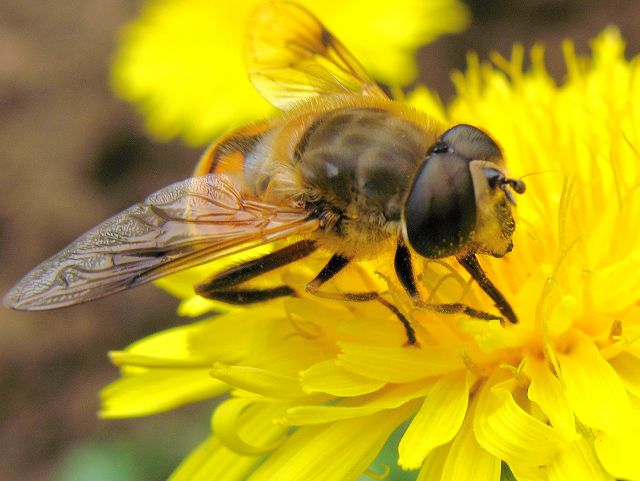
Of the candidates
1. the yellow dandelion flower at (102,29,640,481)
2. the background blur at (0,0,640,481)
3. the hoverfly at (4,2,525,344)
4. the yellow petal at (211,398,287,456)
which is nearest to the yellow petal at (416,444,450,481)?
the yellow dandelion flower at (102,29,640,481)

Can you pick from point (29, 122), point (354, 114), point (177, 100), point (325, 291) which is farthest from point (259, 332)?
point (29, 122)

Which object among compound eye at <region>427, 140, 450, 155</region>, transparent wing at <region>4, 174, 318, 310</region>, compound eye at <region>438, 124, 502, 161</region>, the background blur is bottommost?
the background blur

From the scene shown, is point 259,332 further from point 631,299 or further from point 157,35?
point 157,35

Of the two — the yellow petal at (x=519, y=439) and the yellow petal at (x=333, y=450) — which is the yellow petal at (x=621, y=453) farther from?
the yellow petal at (x=333, y=450)

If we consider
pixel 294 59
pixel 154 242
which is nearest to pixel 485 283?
pixel 154 242

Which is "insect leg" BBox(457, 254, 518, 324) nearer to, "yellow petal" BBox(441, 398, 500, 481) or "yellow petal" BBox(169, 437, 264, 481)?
"yellow petal" BBox(441, 398, 500, 481)

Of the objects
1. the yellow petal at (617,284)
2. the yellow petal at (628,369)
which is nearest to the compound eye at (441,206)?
the yellow petal at (617,284)

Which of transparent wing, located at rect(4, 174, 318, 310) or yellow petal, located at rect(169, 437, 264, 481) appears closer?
transparent wing, located at rect(4, 174, 318, 310)
